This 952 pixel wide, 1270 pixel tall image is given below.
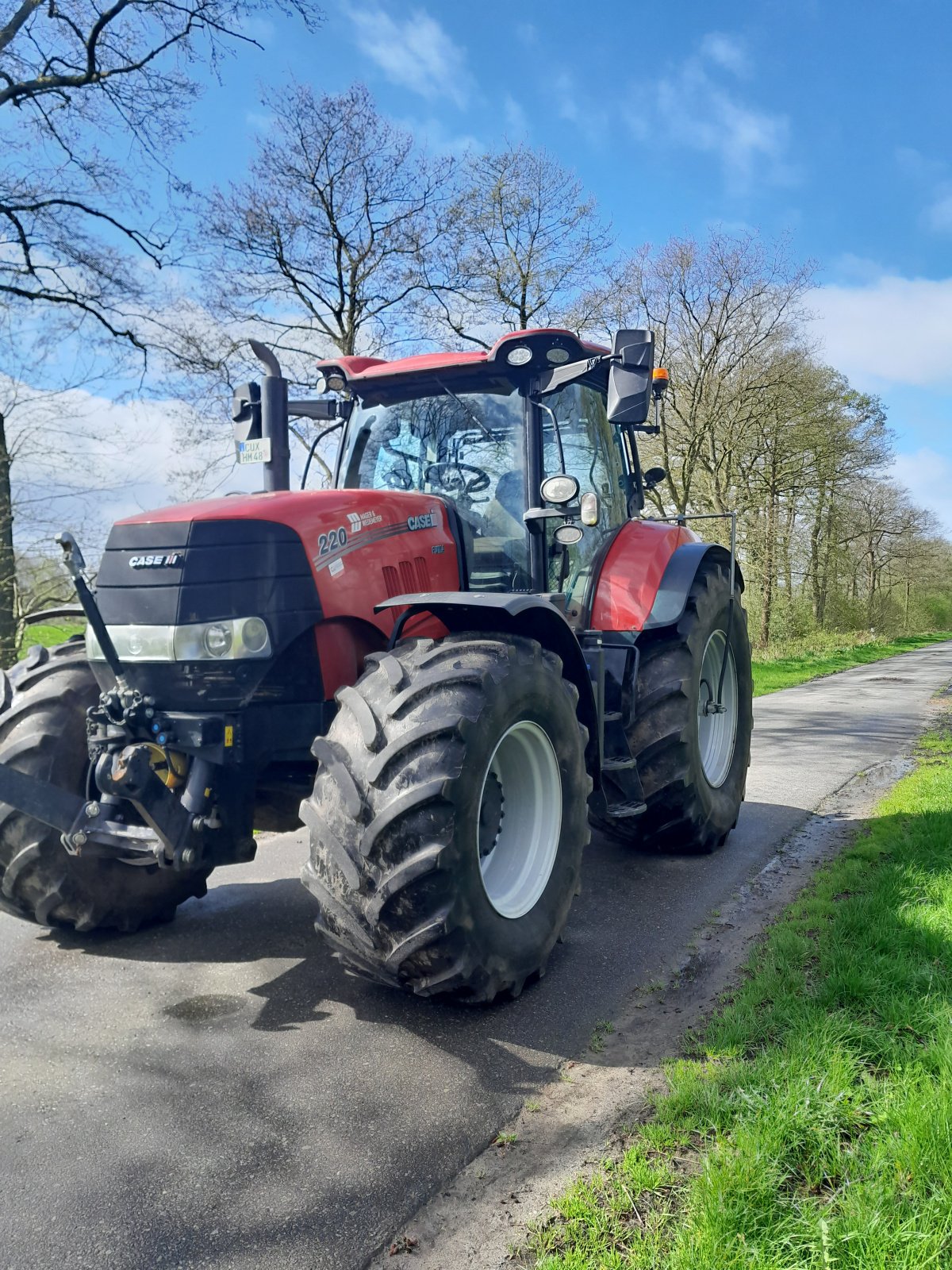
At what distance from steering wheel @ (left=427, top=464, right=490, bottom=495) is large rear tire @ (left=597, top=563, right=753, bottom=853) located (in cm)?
117

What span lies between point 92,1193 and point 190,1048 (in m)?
0.71

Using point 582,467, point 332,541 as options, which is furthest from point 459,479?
point 332,541

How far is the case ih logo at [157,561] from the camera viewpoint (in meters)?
3.26

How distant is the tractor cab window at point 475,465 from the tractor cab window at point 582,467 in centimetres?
17

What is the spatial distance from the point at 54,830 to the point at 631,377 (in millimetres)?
2877

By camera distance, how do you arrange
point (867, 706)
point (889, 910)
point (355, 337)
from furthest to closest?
point (355, 337)
point (867, 706)
point (889, 910)

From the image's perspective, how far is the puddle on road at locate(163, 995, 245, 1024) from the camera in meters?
3.17

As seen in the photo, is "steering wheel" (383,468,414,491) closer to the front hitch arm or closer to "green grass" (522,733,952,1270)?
the front hitch arm

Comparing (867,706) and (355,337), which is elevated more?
(355,337)

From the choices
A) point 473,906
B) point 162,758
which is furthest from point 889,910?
point 162,758

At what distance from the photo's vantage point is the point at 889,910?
384cm

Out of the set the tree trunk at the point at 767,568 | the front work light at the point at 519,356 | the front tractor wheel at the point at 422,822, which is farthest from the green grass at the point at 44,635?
the tree trunk at the point at 767,568

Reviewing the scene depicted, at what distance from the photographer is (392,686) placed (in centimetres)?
299

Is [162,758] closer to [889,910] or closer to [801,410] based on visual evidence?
[889,910]
